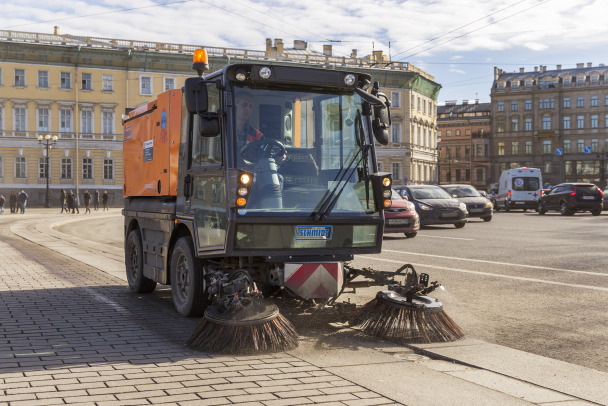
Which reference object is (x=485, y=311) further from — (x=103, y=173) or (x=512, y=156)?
(x=512, y=156)

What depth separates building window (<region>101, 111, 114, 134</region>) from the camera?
68.9 metres

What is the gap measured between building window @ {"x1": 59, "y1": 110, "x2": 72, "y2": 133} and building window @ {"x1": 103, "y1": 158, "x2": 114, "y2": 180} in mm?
4203

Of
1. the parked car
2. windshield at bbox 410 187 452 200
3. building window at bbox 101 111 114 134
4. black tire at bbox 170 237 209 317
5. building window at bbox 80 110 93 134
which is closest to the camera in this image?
black tire at bbox 170 237 209 317

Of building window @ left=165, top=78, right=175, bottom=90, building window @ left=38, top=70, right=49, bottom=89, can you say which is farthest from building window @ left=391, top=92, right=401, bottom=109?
building window @ left=38, top=70, right=49, bottom=89

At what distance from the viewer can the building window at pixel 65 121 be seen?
222ft

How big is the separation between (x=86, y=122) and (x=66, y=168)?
185 inches

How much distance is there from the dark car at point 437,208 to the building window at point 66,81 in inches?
1925

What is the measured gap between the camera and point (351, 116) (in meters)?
7.86

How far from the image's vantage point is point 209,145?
25.5ft

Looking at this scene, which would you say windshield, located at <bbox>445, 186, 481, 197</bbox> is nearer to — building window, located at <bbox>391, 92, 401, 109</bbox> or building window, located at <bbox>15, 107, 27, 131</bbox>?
building window, located at <bbox>15, 107, 27, 131</bbox>

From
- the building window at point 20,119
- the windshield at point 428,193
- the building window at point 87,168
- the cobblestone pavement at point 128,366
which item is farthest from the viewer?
the building window at point 87,168

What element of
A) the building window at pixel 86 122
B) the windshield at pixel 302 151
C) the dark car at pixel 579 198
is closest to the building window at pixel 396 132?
the building window at pixel 86 122

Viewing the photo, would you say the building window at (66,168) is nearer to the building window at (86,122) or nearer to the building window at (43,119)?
the building window at (86,122)

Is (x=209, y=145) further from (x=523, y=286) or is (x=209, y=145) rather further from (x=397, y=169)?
(x=397, y=169)
